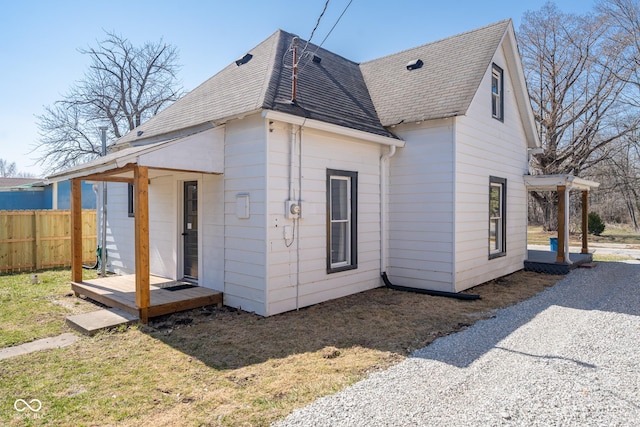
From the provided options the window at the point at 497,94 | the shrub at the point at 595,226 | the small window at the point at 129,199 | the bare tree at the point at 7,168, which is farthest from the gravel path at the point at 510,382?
the bare tree at the point at 7,168

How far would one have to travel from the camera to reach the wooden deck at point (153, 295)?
5832 millimetres

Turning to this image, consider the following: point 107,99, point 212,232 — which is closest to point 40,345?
point 212,232

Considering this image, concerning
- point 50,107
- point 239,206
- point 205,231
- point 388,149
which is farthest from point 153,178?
point 50,107

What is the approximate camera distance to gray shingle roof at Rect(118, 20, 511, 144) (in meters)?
6.70

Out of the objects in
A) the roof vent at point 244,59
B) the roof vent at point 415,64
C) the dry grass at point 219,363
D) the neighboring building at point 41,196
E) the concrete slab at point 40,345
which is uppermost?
the roof vent at point 415,64

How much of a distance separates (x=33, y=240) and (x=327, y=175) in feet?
29.1

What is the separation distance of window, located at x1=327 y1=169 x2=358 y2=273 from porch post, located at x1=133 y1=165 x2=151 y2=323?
3066mm

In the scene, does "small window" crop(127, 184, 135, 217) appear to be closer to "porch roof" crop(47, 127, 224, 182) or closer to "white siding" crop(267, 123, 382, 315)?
"porch roof" crop(47, 127, 224, 182)

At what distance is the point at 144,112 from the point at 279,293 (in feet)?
70.6

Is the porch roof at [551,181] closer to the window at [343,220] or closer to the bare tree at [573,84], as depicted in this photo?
the window at [343,220]

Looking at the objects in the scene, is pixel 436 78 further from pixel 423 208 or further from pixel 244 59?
pixel 244 59

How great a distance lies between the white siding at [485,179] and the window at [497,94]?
17 cm

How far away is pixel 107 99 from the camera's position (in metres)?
22.2

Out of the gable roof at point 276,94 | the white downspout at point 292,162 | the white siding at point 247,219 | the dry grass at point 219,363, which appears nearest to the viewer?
the dry grass at point 219,363
